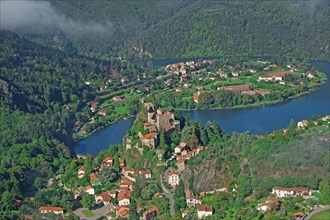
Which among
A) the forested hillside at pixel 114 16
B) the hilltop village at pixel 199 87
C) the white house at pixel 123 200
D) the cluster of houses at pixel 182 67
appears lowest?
the forested hillside at pixel 114 16

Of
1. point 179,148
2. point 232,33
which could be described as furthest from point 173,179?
point 232,33

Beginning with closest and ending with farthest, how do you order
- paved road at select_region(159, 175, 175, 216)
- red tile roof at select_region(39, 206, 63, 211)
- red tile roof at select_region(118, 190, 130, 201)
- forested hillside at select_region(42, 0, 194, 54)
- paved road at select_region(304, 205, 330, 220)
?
paved road at select_region(304, 205, 330, 220) → red tile roof at select_region(39, 206, 63, 211) → paved road at select_region(159, 175, 175, 216) → red tile roof at select_region(118, 190, 130, 201) → forested hillside at select_region(42, 0, 194, 54)

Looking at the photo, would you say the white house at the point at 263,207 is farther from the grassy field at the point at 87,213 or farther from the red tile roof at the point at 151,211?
the grassy field at the point at 87,213

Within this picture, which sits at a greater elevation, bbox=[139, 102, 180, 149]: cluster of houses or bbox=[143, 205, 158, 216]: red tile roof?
bbox=[139, 102, 180, 149]: cluster of houses

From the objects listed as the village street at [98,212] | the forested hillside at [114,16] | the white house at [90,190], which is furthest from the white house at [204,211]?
the forested hillside at [114,16]

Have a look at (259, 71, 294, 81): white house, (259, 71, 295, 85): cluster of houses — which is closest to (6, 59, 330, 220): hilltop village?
(259, 71, 295, 85): cluster of houses

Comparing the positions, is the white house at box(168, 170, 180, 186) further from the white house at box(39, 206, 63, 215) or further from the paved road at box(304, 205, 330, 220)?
the paved road at box(304, 205, 330, 220)
